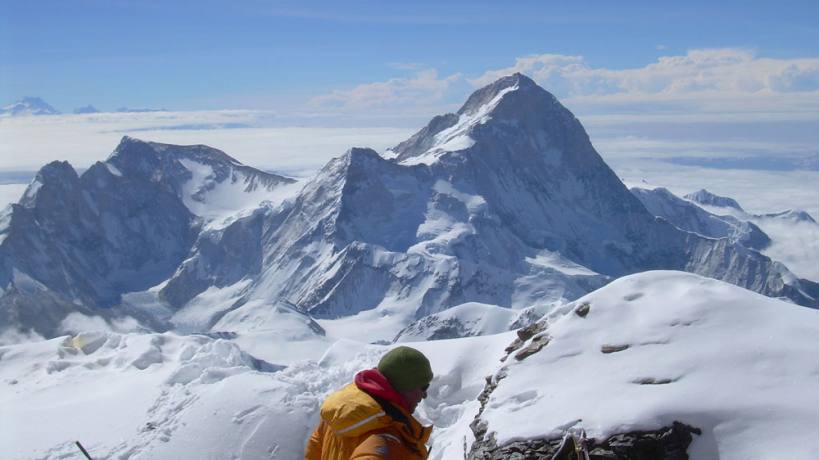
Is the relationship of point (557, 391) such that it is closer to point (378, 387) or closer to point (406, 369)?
point (406, 369)

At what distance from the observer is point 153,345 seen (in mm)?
43062

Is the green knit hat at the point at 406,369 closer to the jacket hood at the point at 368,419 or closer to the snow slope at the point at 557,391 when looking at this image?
the jacket hood at the point at 368,419

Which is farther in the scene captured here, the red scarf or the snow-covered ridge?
the snow-covered ridge

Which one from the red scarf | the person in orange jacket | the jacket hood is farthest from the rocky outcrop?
the red scarf

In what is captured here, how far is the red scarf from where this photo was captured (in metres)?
9.70

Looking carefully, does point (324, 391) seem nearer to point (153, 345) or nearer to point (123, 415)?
point (123, 415)

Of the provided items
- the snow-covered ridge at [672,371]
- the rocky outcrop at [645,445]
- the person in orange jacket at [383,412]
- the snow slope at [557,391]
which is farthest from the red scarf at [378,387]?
the snow-covered ridge at [672,371]

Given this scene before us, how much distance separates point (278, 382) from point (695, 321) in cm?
1816

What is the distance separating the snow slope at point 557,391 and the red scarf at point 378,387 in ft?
21.7

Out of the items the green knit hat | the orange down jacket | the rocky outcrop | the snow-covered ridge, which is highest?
the green knit hat

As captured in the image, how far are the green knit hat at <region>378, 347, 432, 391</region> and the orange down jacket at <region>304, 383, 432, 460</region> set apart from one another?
30 centimetres

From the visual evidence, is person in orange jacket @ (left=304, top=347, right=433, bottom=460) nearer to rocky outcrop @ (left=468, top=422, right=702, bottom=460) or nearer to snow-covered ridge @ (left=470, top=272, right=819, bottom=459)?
rocky outcrop @ (left=468, top=422, right=702, bottom=460)

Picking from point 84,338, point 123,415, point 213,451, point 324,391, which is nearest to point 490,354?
point 324,391

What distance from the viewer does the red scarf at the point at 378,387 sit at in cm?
970
